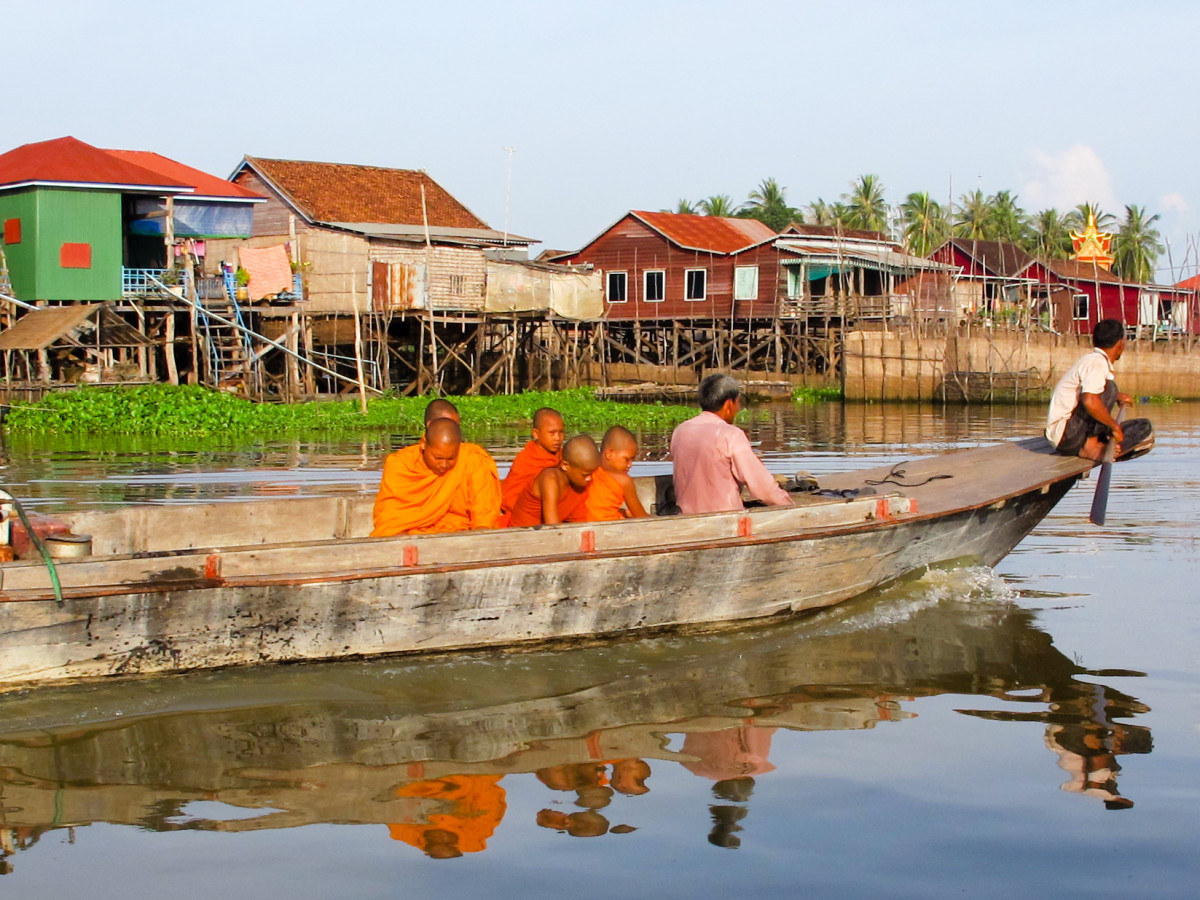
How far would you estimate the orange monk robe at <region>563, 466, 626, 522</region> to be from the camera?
6777mm

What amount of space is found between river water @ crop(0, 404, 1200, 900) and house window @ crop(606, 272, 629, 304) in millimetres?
30039

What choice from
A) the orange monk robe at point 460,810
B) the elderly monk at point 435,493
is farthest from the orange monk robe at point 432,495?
the orange monk robe at point 460,810

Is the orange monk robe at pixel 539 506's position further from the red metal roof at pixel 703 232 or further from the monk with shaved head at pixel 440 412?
the red metal roof at pixel 703 232

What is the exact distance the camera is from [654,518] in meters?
6.43

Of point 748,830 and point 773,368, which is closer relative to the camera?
point 748,830

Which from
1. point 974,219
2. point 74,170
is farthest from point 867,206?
point 74,170

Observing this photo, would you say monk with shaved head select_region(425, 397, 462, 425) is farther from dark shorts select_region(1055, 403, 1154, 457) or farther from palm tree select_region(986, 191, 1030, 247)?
palm tree select_region(986, 191, 1030, 247)

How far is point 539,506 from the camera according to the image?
6.71m

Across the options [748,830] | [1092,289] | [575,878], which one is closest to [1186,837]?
[748,830]

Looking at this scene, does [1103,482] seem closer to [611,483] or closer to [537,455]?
[611,483]

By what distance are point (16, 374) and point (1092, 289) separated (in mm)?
32885

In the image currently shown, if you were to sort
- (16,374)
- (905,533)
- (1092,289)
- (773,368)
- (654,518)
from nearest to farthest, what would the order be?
(654,518) → (905,533) → (16,374) → (773,368) → (1092,289)

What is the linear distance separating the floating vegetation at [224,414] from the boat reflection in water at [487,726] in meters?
14.1

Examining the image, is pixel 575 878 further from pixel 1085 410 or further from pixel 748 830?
pixel 1085 410
